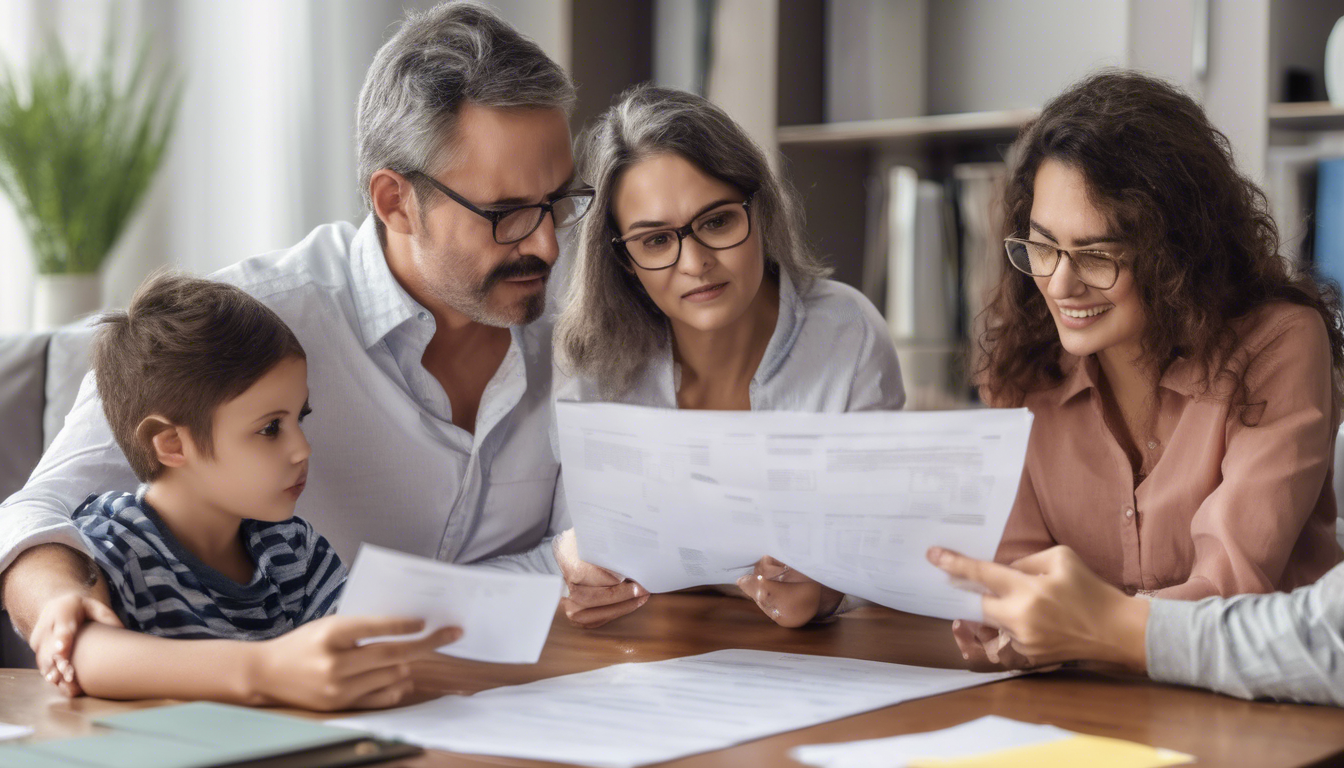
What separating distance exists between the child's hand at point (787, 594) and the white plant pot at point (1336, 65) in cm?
161

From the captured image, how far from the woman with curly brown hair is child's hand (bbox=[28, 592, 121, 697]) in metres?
0.94

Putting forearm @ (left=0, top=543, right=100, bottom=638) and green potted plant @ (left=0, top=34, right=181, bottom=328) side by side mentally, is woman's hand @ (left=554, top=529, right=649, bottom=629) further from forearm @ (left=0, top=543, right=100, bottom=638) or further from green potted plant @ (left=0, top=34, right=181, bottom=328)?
green potted plant @ (left=0, top=34, right=181, bottom=328)

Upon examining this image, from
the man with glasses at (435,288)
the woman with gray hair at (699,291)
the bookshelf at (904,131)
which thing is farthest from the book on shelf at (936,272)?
the man with glasses at (435,288)

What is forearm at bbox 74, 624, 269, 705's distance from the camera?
3.26 feet

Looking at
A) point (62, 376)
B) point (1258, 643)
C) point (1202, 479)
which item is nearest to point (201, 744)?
point (1258, 643)

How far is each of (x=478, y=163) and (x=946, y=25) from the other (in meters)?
1.73

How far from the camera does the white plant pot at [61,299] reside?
7.86 ft

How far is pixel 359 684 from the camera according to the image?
981 mm

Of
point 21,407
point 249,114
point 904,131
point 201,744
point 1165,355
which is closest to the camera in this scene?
point 201,744

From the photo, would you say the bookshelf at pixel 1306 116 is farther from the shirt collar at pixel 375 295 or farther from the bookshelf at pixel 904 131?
the shirt collar at pixel 375 295

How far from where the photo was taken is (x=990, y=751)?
2.76 ft

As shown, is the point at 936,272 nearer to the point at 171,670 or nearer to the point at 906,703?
the point at 906,703

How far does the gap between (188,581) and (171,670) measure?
0.91 ft

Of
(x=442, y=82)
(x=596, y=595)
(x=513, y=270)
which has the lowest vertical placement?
(x=596, y=595)
